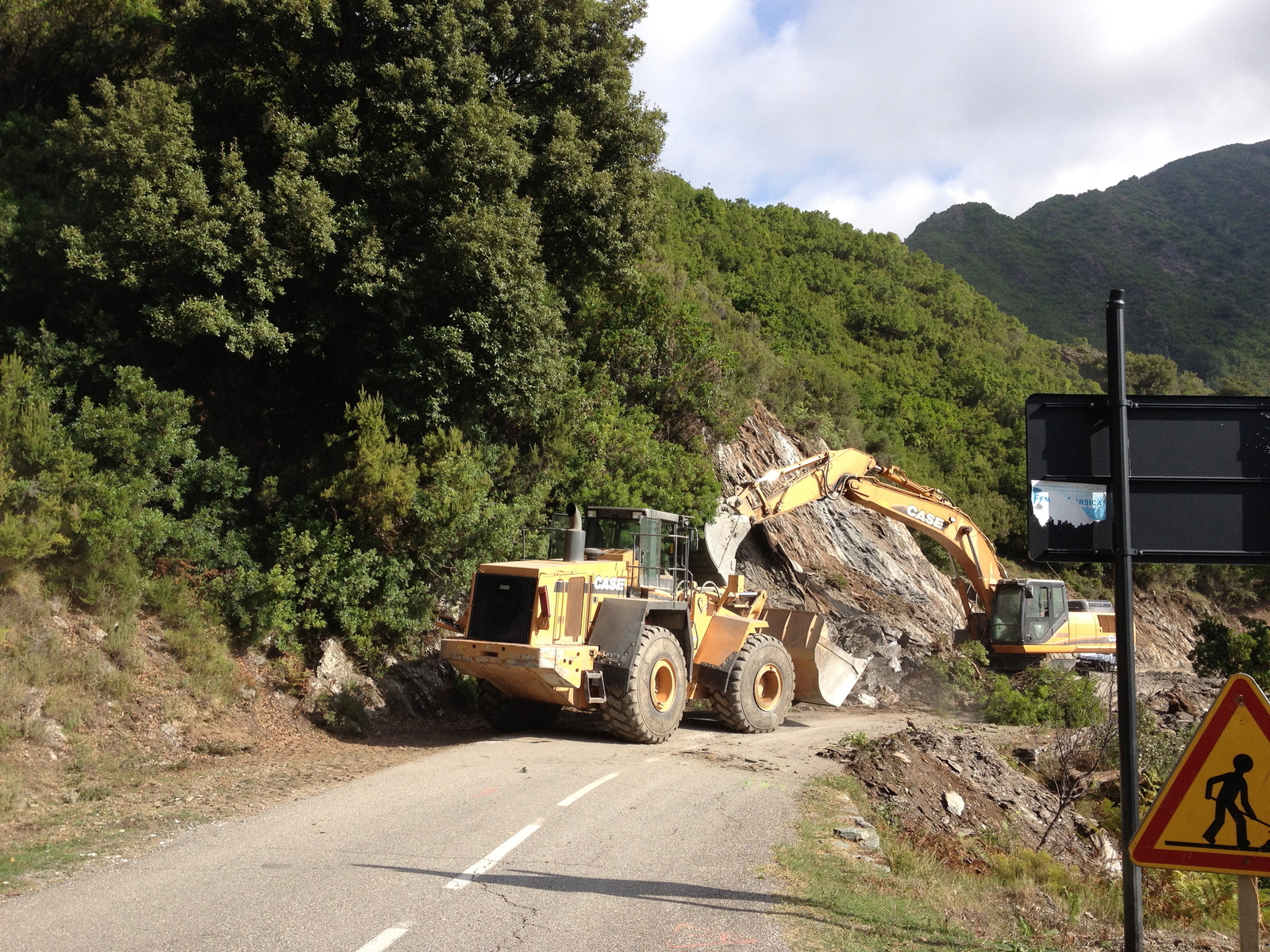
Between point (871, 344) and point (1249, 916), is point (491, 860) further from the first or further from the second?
point (871, 344)

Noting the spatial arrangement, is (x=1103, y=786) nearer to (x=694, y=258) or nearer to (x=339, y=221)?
(x=339, y=221)

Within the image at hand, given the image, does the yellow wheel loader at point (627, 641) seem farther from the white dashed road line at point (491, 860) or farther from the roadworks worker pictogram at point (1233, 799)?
the roadworks worker pictogram at point (1233, 799)

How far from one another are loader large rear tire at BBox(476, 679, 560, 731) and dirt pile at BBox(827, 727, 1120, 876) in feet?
14.7

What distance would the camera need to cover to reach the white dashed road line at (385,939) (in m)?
5.21

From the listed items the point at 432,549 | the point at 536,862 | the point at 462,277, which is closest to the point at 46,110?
the point at 462,277

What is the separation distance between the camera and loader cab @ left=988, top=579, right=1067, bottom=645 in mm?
20531

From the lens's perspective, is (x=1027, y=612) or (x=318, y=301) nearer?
(x=318, y=301)

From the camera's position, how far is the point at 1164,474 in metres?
5.14

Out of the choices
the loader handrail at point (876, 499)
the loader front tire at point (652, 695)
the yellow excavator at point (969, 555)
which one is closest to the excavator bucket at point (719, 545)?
the yellow excavator at point (969, 555)

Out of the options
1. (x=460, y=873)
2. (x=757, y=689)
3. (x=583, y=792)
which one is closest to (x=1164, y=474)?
(x=460, y=873)

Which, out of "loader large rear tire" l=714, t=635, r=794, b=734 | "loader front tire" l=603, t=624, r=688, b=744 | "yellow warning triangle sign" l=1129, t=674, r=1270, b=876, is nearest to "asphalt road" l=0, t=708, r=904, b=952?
"loader front tire" l=603, t=624, r=688, b=744

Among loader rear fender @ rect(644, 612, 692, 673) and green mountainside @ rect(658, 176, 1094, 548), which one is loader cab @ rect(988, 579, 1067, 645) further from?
green mountainside @ rect(658, 176, 1094, 548)

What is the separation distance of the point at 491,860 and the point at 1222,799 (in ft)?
15.9

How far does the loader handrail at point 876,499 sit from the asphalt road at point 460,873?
7989mm
